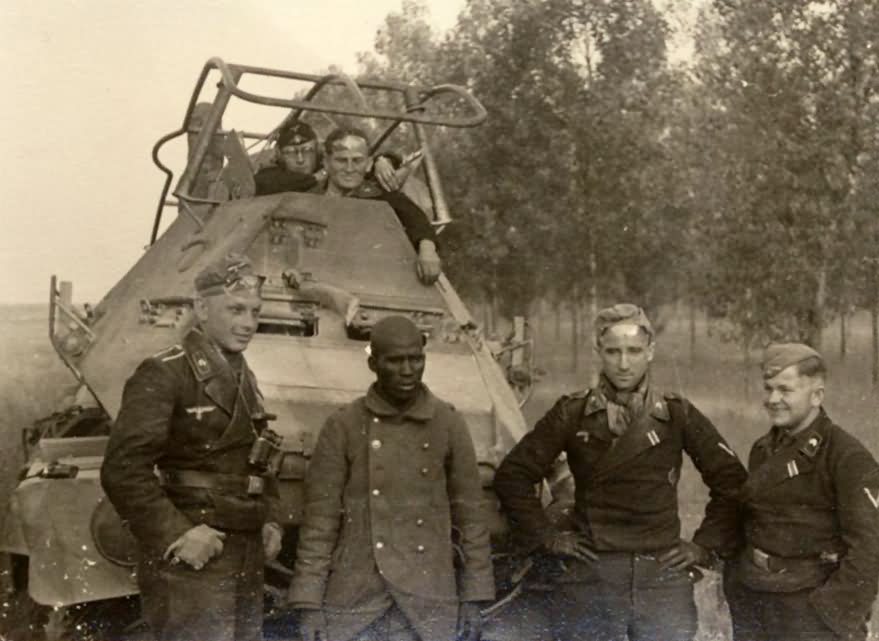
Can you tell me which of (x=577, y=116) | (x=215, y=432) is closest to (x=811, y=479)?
(x=215, y=432)

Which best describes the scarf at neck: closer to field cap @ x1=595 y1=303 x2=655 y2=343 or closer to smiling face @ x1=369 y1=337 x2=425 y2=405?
field cap @ x1=595 y1=303 x2=655 y2=343

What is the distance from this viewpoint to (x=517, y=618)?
5668 millimetres

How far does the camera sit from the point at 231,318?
4348 millimetres

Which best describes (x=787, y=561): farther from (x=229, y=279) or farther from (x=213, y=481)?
(x=229, y=279)

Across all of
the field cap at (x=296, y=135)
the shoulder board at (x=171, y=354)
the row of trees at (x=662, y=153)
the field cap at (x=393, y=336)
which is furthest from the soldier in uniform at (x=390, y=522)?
the row of trees at (x=662, y=153)

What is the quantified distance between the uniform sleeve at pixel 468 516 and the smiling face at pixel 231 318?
33.6 inches

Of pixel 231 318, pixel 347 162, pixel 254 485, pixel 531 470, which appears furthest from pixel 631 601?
pixel 347 162

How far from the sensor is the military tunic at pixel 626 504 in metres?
4.66

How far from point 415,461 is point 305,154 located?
11.7 feet

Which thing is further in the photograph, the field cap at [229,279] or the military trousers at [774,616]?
the military trousers at [774,616]

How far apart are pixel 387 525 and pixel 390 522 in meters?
0.02

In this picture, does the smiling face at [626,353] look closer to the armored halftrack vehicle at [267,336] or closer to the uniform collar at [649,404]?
the uniform collar at [649,404]

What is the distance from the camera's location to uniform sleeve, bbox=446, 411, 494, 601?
4371mm

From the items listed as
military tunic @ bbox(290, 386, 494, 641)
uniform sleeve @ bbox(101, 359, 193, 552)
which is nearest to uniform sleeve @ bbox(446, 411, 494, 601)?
military tunic @ bbox(290, 386, 494, 641)
